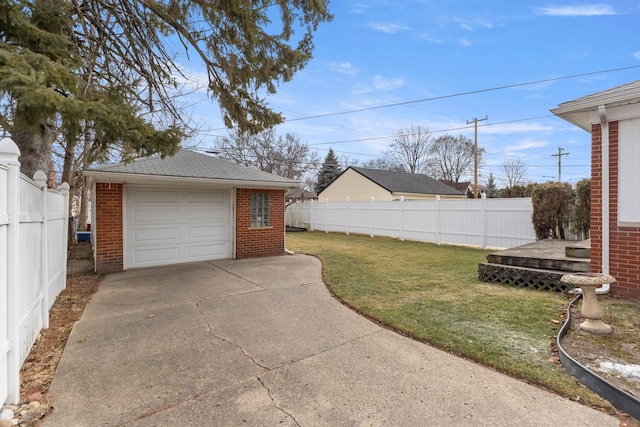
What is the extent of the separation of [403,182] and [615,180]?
2205 centimetres

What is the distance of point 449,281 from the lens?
20.2 ft

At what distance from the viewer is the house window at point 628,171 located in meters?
4.49

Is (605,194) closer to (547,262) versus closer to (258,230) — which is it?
(547,262)

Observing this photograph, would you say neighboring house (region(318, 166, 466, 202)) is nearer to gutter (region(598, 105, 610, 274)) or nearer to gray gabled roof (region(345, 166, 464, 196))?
gray gabled roof (region(345, 166, 464, 196))

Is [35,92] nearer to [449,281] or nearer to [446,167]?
[449,281]

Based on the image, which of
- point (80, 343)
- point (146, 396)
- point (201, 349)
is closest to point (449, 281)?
point (201, 349)

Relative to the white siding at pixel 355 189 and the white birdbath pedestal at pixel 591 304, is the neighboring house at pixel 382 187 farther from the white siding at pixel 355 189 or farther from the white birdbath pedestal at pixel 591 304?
the white birdbath pedestal at pixel 591 304

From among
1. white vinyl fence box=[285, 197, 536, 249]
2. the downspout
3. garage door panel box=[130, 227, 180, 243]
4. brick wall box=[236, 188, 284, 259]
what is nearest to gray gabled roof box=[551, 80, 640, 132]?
the downspout

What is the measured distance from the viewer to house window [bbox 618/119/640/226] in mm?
4488

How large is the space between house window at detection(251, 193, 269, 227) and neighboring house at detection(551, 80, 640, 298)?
7.10 metres

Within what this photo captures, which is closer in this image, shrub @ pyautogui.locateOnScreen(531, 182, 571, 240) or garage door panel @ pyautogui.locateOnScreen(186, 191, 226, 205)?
garage door panel @ pyautogui.locateOnScreen(186, 191, 226, 205)

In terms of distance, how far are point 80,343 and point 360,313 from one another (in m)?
3.32

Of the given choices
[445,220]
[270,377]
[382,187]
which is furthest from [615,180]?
[382,187]

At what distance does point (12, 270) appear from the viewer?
7.76 feet
